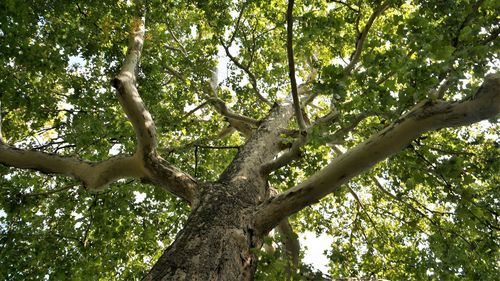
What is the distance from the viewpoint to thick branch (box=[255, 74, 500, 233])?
2.85 meters

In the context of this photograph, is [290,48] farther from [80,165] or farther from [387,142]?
[80,165]

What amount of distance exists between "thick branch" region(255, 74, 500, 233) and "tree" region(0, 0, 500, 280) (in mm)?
13

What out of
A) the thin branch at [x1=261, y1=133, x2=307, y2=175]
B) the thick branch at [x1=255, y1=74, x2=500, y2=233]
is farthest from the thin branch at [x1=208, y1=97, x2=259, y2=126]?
the thick branch at [x1=255, y1=74, x2=500, y2=233]

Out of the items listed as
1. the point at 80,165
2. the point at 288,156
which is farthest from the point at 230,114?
the point at 80,165

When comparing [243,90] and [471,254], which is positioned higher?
[243,90]

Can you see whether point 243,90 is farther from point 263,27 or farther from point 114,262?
point 114,262

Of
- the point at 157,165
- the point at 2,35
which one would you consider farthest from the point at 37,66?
the point at 157,165

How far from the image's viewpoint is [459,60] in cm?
343

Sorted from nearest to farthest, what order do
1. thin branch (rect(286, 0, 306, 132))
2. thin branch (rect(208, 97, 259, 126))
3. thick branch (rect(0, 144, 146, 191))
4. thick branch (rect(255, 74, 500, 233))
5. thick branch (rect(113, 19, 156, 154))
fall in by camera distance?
thick branch (rect(255, 74, 500, 233)) → thin branch (rect(286, 0, 306, 132)) → thick branch (rect(113, 19, 156, 154)) → thick branch (rect(0, 144, 146, 191)) → thin branch (rect(208, 97, 259, 126))

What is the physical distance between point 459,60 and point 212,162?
7559mm

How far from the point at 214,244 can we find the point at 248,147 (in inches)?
115

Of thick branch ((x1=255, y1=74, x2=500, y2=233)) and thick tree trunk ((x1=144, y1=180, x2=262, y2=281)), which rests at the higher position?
thick branch ((x1=255, y1=74, x2=500, y2=233))

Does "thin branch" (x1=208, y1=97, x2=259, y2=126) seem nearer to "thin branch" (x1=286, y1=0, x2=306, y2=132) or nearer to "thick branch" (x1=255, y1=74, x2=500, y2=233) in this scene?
"thin branch" (x1=286, y1=0, x2=306, y2=132)

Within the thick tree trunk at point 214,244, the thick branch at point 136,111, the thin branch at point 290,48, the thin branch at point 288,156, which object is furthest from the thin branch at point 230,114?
the thick tree trunk at point 214,244
